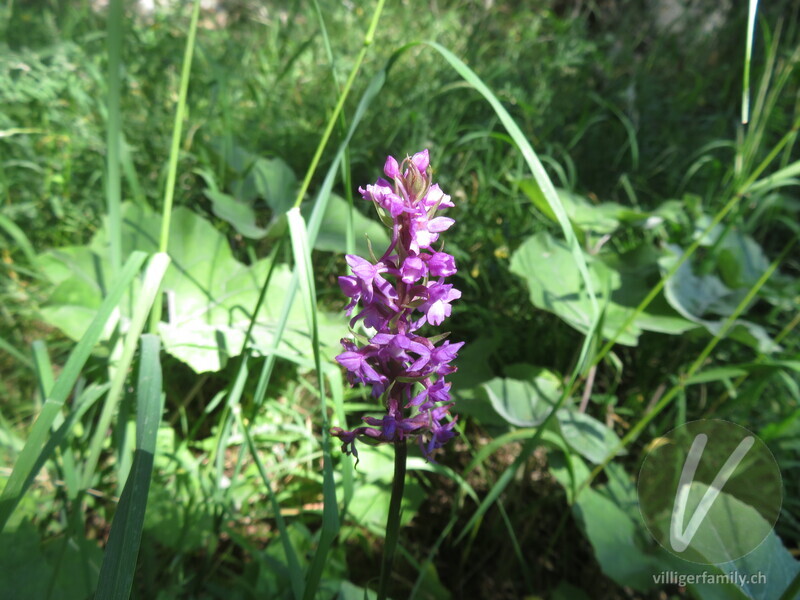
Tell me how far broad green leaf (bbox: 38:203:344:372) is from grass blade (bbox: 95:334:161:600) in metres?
0.61

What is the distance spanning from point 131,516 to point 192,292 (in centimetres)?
113

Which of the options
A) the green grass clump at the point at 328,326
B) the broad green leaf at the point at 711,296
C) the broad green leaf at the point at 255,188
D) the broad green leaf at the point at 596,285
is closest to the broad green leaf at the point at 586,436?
the green grass clump at the point at 328,326

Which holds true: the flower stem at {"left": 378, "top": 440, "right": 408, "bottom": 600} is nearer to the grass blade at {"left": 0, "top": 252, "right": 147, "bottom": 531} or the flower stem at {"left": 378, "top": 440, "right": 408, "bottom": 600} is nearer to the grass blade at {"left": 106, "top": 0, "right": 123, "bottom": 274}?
the grass blade at {"left": 0, "top": 252, "right": 147, "bottom": 531}

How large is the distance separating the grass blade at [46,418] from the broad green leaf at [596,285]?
1136 millimetres

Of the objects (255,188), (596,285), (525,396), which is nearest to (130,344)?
(525,396)

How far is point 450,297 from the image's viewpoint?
0.83m

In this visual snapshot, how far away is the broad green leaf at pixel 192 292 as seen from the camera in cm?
156

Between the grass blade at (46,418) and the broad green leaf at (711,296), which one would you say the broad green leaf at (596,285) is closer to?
the broad green leaf at (711,296)

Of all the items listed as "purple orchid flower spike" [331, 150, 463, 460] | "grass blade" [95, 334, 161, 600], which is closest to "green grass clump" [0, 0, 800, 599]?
"grass blade" [95, 334, 161, 600]

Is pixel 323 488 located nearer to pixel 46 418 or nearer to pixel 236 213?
pixel 46 418

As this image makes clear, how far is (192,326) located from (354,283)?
100 cm

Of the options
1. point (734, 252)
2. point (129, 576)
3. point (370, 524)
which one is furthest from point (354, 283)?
point (734, 252)

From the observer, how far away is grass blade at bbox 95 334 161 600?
0.70m

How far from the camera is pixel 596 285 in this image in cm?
185
